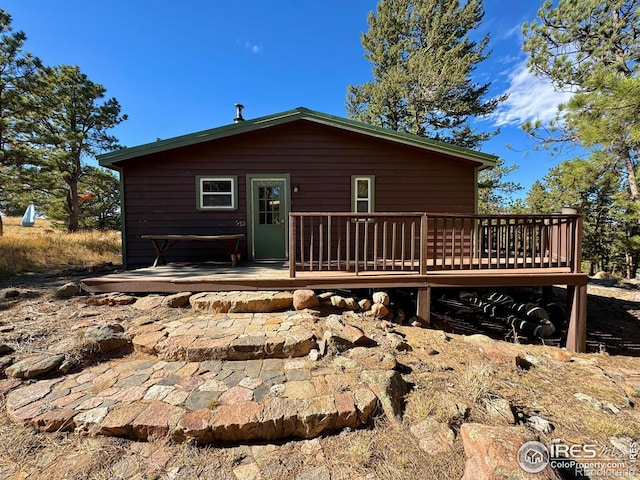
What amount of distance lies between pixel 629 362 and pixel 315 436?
5.44 metres

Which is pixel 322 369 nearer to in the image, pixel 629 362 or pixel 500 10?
pixel 629 362

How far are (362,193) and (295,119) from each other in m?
2.25

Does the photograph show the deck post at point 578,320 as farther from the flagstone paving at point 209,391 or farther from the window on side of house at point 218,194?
the window on side of house at point 218,194

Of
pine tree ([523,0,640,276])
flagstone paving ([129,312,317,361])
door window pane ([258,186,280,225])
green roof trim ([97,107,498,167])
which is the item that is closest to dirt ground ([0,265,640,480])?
flagstone paving ([129,312,317,361])

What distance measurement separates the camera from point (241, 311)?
399cm

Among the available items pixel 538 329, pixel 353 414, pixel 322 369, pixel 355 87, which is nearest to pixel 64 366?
pixel 322 369

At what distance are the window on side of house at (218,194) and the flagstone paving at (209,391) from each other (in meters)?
3.60

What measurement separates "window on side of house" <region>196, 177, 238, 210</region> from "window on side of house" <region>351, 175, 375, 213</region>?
2.74 m

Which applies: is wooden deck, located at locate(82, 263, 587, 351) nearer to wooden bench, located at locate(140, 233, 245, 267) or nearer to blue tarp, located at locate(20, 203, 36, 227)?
wooden bench, located at locate(140, 233, 245, 267)

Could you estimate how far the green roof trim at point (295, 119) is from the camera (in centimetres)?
582

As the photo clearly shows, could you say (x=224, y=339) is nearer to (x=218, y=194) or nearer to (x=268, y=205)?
(x=268, y=205)

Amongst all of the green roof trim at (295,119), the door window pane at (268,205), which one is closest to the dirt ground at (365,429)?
the door window pane at (268,205)

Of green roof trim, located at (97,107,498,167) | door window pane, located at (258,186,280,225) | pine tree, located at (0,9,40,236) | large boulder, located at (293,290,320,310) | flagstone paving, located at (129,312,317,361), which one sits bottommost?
flagstone paving, located at (129,312,317,361)

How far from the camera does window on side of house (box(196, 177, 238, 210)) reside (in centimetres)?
635
